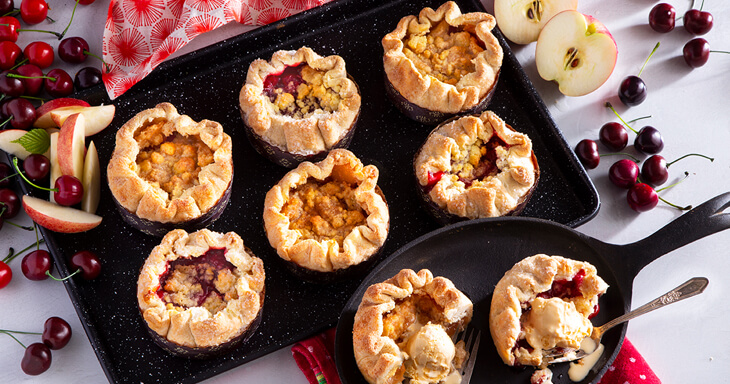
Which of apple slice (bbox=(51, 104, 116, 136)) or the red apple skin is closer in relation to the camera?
the red apple skin

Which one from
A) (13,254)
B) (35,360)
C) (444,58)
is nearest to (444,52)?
(444,58)

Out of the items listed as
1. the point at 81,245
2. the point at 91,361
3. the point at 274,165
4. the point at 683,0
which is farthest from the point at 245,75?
the point at 683,0

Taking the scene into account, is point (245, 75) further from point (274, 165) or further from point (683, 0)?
point (683, 0)

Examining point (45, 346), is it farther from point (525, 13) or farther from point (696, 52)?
point (696, 52)

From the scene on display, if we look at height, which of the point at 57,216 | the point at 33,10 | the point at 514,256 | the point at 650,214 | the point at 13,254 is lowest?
the point at 650,214

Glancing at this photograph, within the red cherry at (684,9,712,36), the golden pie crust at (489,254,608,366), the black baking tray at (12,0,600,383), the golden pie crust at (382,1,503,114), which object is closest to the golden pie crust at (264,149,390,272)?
the black baking tray at (12,0,600,383)

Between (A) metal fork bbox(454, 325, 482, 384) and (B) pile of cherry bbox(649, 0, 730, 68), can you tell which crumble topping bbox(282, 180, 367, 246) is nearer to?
(A) metal fork bbox(454, 325, 482, 384)
